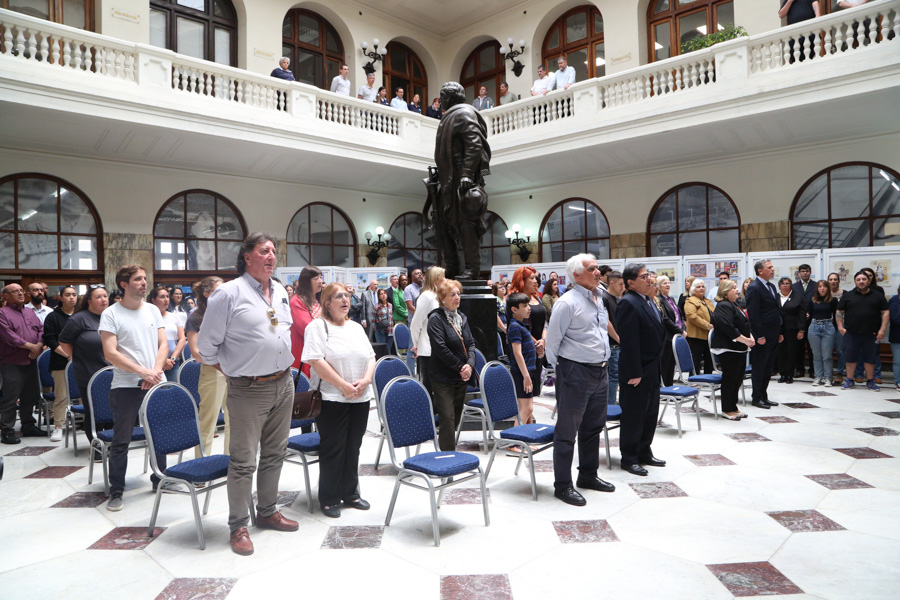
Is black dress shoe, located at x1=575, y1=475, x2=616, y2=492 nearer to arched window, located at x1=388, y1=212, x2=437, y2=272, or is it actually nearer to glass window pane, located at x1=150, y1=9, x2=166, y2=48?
arched window, located at x1=388, y1=212, x2=437, y2=272

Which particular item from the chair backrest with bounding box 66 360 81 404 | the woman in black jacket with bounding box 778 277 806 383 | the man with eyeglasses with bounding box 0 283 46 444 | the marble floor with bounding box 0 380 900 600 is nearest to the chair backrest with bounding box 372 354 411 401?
the marble floor with bounding box 0 380 900 600

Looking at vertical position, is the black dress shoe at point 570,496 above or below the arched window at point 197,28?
below

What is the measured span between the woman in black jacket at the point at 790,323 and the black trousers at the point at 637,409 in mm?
5269

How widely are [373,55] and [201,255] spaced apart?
6863 mm

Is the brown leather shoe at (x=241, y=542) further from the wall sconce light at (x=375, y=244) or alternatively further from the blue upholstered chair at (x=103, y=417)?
the wall sconce light at (x=375, y=244)

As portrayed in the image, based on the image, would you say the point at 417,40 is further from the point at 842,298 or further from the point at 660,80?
the point at 842,298

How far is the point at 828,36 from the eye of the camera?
9164 millimetres

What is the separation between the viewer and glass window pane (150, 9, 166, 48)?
39.0 feet

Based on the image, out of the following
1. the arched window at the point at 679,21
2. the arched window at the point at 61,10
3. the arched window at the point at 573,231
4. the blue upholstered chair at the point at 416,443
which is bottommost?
the blue upholstered chair at the point at 416,443

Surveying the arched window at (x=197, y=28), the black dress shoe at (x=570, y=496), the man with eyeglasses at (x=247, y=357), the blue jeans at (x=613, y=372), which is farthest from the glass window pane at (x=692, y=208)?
the man with eyeglasses at (x=247, y=357)

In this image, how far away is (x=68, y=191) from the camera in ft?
34.6

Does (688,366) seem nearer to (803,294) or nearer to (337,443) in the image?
(803,294)

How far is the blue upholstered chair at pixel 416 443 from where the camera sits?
11.0 ft

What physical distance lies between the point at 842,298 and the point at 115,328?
9.14 metres
